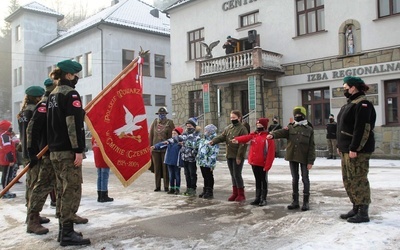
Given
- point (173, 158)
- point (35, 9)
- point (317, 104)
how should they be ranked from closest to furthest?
point (173, 158)
point (317, 104)
point (35, 9)

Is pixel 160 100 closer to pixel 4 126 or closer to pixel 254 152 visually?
pixel 4 126

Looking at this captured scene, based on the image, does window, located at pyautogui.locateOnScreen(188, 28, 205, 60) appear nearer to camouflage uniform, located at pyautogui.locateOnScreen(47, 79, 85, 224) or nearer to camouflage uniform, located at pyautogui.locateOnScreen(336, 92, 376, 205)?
camouflage uniform, located at pyautogui.locateOnScreen(336, 92, 376, 205)

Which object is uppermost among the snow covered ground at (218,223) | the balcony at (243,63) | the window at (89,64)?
the window at (89,64)

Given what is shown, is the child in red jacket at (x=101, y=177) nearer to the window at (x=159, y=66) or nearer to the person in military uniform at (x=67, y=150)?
the person in military uniform at (x=67, y=150)

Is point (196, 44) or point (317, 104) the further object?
point (196, 44)

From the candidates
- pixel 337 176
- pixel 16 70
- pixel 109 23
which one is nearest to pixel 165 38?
pixel 109 23

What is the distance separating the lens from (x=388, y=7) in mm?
16938

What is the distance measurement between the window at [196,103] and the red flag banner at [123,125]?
58.9 feet

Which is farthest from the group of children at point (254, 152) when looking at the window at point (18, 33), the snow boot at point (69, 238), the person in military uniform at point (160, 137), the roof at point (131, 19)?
the window at point (18, 33)

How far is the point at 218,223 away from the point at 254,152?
1730 millimetres

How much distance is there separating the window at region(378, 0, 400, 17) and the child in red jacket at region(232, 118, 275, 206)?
13.0m

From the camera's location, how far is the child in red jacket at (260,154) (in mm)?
6891

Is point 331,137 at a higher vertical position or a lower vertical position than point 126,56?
lower

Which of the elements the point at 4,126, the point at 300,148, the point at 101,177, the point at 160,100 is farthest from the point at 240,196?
the point at 160,100
